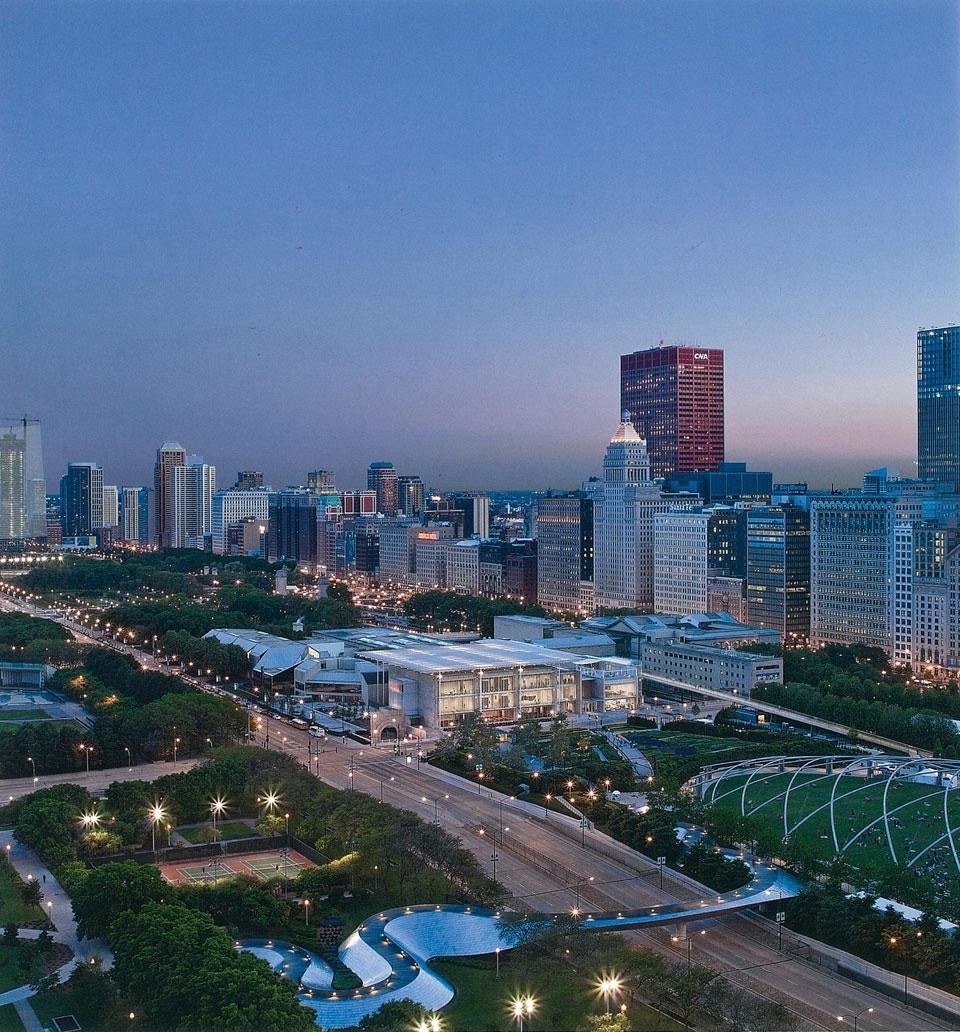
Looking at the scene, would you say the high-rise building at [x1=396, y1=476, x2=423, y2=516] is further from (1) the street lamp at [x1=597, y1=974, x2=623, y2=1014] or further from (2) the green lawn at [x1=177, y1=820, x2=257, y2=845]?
(1) the street lamp at [x1=597, y1=974, x2=623, y2=1014]

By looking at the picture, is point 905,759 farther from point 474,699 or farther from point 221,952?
point 221,952

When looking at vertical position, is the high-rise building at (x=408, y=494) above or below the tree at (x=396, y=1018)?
above

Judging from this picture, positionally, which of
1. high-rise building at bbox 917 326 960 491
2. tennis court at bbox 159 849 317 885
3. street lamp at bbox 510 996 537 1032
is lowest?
tennis court at bbox 159 849 317 885

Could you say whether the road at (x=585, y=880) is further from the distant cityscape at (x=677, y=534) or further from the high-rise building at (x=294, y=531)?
the high-rise building at (x=294, y=531)

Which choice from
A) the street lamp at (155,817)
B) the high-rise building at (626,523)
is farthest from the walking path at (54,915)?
the high-rise building at (626,523)

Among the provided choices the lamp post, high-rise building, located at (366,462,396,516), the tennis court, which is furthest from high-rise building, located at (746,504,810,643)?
high-rise building, located at (366,462,396,516)

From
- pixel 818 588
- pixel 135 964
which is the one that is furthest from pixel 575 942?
pixel 818 588
